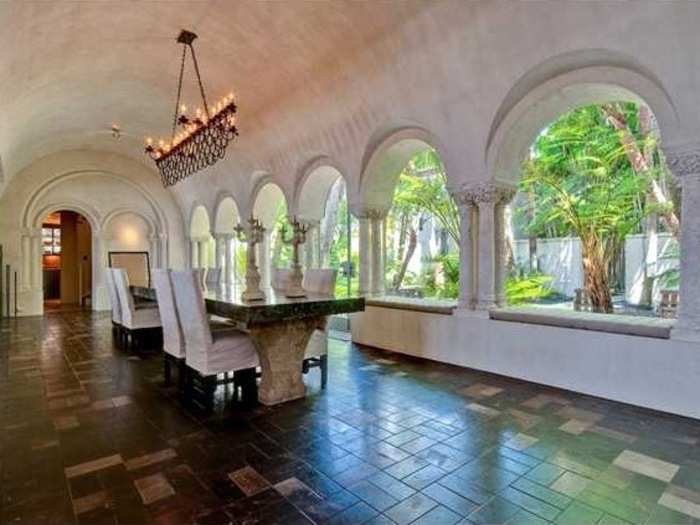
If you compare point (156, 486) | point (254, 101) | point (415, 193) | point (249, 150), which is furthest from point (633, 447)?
point (249, 150)

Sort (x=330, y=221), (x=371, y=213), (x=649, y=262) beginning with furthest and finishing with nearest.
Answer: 1. (x=330, y=221)
2. (x=649, y=262)
3. (x=371, y=213)

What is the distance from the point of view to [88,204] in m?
10.4

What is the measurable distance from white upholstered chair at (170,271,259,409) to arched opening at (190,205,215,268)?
330 inches

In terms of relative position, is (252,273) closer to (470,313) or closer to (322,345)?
(322,345)

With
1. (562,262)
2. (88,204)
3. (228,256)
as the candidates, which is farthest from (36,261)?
(562,262)

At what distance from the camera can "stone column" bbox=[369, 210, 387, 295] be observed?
602cm

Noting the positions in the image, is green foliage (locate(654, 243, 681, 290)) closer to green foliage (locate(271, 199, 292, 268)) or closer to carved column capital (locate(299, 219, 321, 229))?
carved column capital (locate(299, 219, 321, 229))

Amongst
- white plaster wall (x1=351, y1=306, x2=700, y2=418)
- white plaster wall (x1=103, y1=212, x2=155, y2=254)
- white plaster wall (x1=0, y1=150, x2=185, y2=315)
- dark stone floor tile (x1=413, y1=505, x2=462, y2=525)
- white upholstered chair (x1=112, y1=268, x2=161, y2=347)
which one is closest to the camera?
dark stone floor tile (x1=413, y1=505, x2=462, y2=525)

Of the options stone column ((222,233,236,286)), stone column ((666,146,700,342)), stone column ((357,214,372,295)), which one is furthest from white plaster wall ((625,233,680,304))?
stone column ((222,233,236,286))

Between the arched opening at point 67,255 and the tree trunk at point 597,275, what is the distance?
12.0 meters

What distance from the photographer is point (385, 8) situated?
12.8ft

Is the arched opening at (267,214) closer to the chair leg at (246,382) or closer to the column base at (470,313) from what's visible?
the column base at (470,313)

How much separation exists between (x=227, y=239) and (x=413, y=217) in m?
4.39

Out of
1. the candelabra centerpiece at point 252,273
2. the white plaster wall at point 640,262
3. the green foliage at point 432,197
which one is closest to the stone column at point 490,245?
the candelabra centerpiece at point 252,273
